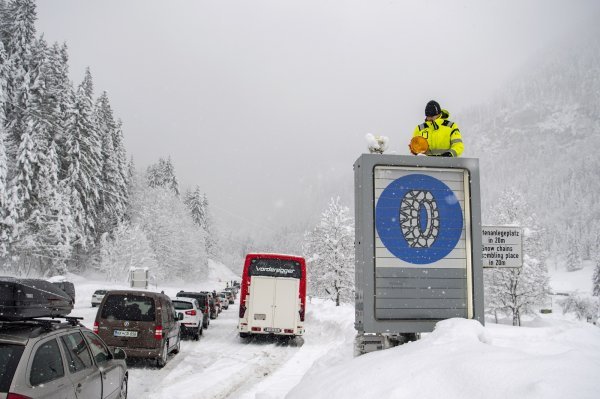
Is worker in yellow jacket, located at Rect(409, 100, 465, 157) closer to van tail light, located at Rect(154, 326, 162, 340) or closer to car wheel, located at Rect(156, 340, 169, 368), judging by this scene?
van tail light, located at Rect(154, 326, 162, 340)

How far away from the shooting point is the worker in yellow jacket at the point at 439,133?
745 centimetres

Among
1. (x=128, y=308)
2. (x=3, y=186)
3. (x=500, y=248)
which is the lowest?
(x=128, y=308)

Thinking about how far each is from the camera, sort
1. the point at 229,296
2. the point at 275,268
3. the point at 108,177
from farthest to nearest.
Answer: the point at 108,177, the point at 229,296, the point at 275,268

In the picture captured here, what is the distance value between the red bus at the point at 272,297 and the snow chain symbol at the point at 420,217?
13.2m

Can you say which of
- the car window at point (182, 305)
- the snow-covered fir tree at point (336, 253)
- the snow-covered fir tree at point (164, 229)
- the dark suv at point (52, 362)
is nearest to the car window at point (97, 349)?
the dark suv at point (52, 362)

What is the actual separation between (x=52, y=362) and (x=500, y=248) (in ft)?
19.8

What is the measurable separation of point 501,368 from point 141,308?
10.8 m

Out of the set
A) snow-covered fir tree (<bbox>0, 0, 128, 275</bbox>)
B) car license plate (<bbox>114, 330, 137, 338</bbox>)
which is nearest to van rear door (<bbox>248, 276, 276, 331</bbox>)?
car license plate (<bbox>114, 330, 137, 338</bbox>)

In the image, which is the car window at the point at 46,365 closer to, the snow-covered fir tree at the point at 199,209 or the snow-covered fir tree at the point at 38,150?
the snow-covered fir tree at the point at 38,150

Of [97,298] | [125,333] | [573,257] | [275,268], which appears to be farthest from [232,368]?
[573,257]

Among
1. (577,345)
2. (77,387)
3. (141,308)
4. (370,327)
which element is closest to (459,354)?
(577,345)

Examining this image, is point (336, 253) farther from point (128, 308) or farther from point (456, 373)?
point (456, 373)

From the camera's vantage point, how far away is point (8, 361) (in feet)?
16.4

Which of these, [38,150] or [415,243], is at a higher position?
[38,150]
